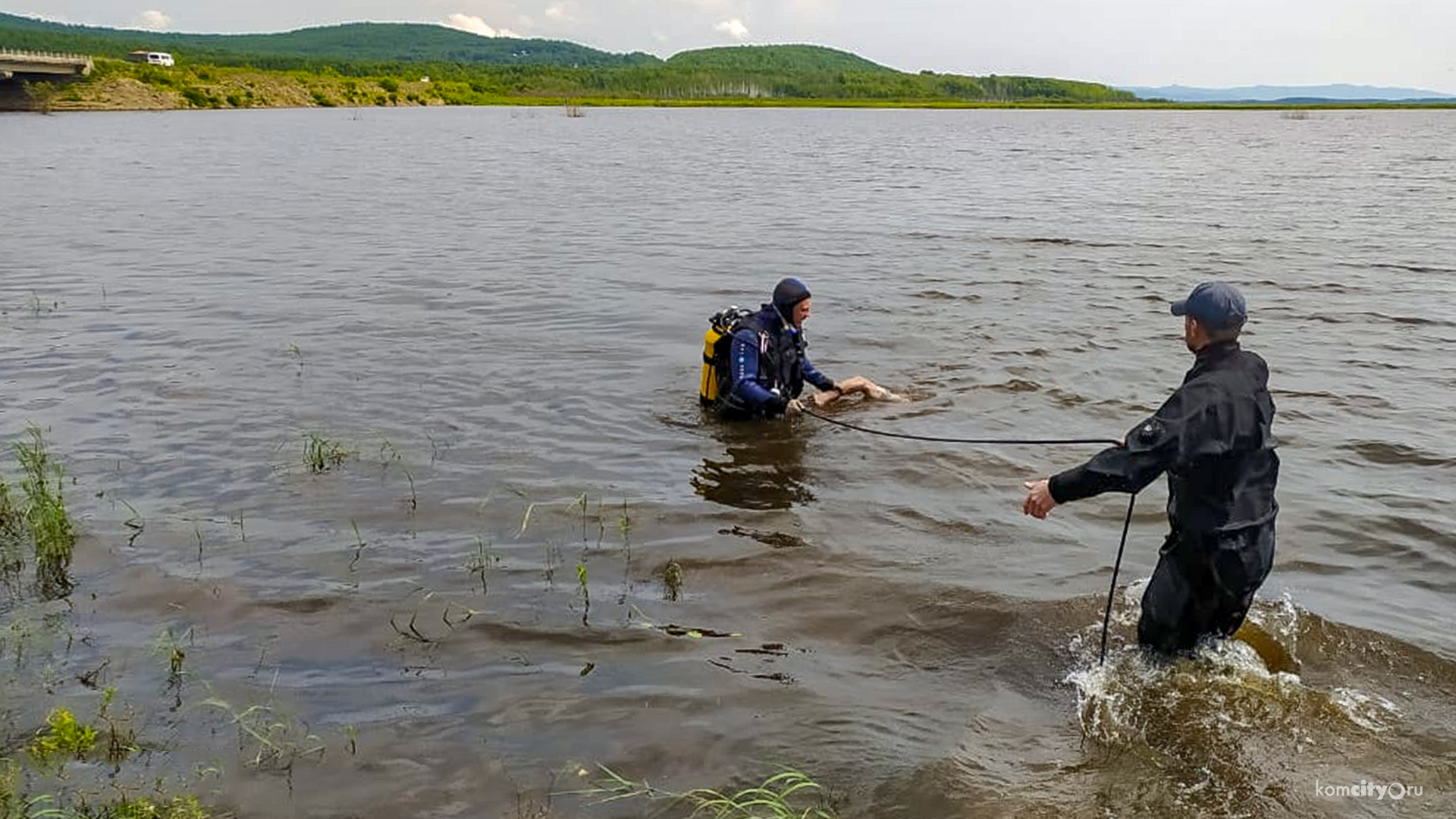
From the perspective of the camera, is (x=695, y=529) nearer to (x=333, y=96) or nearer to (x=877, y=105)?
(x=333, y=96)

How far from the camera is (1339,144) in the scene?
63.9 metres

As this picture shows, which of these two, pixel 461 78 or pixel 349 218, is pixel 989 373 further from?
pixel 461 78

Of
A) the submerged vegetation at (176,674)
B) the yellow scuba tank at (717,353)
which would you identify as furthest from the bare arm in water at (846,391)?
the submerged vegetation at (176,674)

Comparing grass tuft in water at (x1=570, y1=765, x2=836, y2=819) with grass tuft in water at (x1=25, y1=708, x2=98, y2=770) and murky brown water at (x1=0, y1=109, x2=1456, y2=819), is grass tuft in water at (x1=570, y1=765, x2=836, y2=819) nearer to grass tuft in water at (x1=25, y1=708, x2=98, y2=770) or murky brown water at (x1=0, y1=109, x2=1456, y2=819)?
murky brown water at (x1=0, y1=109, x2=1456, y2=819)

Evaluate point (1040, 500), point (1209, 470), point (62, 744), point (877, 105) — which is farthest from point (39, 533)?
point (877, 105)

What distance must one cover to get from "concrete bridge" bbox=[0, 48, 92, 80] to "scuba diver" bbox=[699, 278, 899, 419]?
100763 millimetres

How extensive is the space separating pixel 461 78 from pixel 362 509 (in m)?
169

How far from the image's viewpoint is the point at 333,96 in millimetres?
126062

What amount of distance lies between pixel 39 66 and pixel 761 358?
106 meters

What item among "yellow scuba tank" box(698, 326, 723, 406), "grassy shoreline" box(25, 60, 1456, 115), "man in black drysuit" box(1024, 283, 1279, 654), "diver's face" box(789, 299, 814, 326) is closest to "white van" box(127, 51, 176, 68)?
"grassy shoreline" box(25, 60, 1456, 115)

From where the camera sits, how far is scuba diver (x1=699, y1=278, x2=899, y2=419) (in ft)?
35.2

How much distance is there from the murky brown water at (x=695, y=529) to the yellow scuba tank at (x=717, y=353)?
444mm

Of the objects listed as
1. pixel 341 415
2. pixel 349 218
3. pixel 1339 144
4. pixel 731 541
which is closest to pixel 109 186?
pixel 349 218

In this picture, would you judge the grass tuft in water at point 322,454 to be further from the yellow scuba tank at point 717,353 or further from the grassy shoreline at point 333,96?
the grassy shoreline at point 333,96
